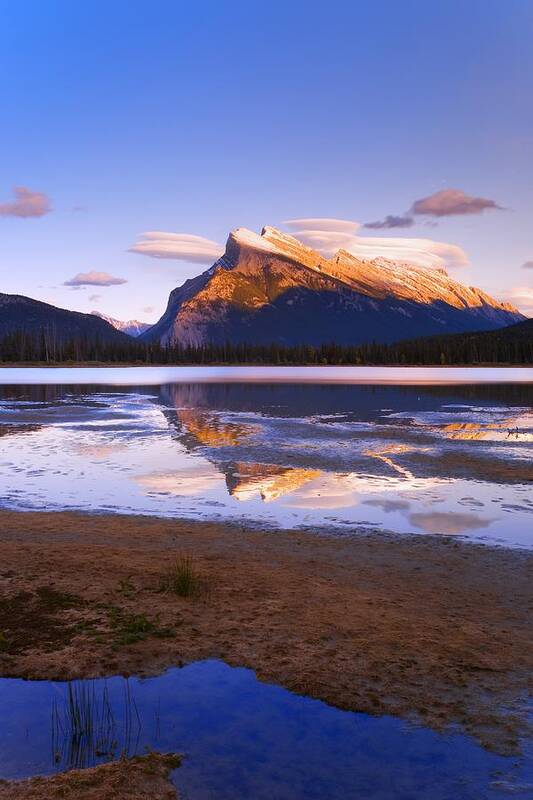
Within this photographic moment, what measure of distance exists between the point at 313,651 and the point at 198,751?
328cm

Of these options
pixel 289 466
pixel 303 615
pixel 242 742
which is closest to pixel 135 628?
pixel 303 615

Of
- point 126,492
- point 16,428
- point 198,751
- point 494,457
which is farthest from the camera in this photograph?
point 16,428

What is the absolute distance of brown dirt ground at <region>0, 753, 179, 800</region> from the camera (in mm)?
7230

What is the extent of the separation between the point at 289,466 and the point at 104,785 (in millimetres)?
24603

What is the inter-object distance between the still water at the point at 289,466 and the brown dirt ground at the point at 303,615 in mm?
3059

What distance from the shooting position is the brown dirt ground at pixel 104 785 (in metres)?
7.23

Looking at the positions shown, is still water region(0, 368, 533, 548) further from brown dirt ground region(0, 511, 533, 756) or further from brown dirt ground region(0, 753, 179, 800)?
brown dirt ground region(0, 753, 179, 800)

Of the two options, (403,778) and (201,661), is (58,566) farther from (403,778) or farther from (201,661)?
(403,778)

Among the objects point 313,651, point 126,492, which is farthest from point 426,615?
point 126,492

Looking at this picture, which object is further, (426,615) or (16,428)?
(16,428)

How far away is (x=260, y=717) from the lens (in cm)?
946

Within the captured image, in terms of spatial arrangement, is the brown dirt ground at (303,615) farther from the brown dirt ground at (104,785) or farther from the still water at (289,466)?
the still water at (289,466)

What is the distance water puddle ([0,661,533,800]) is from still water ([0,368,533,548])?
422 inches


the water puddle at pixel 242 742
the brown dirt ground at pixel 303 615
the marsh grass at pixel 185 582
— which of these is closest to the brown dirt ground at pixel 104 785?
Result: the water puddle at pixel 242 742
